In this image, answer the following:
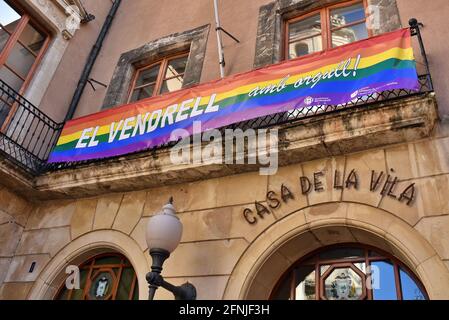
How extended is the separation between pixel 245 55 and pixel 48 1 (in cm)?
474

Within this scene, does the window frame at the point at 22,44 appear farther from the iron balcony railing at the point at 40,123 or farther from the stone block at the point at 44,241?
the stone block at the point at 44,241

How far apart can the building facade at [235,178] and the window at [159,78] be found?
0.03 m

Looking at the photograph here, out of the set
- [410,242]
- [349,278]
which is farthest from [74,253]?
[410,242]

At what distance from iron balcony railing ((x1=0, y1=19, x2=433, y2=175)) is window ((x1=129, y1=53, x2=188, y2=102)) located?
175 cm

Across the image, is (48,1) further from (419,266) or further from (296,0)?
(419,266)

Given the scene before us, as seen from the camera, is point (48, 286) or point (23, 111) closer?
point (48, 286)

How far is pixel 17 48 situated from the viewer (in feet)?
27.5

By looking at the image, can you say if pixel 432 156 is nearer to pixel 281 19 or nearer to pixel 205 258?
pixel 205 258

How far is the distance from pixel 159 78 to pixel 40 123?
2525 millimetres

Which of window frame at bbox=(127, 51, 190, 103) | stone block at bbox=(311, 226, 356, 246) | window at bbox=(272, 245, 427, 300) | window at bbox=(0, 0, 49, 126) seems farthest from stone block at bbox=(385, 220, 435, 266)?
window at bbox=(0, 0, 49, 126)

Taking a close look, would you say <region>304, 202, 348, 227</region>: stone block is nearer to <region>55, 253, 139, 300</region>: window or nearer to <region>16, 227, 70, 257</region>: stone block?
<region>55, 253, 139, 300</region>: window

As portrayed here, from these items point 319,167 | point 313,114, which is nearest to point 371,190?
point 319,167

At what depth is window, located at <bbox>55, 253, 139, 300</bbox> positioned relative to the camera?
5988mm

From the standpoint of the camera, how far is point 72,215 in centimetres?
697
